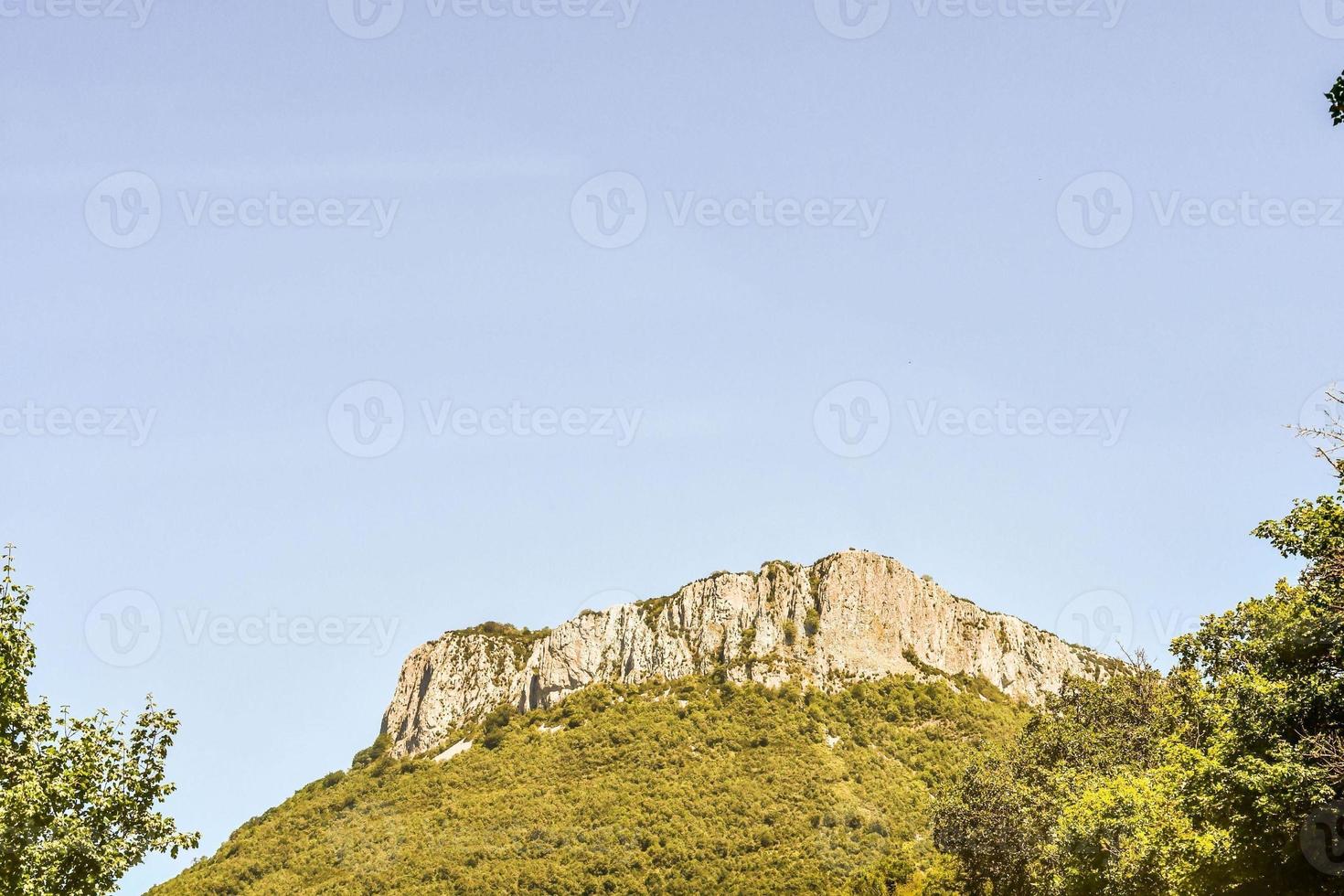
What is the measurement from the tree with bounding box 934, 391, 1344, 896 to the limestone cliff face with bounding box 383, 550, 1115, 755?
3420 inches

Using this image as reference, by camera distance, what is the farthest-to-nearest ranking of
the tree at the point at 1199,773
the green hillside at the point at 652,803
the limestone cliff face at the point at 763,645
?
1. the limestone cliff face at the point at 763,645
2. the green hillside at the point at 652,803
3. the tree at the point at 1199,773

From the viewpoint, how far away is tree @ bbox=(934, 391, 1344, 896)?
30953 mm

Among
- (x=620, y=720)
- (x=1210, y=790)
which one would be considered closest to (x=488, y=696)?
(x=620, y=720)

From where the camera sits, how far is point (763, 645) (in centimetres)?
16012

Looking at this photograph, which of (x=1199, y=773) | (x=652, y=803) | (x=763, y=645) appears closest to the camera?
(x=1199, y=773)

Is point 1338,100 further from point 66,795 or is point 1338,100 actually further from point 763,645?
point 763,645

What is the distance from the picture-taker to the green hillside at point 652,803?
344 feet

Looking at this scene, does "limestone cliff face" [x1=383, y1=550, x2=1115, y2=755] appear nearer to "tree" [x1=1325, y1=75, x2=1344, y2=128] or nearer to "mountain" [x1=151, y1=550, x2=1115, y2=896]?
"mountain" [x1=151, y1=550, x2=1115, y2=896]

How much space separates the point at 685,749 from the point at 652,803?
1695 cm

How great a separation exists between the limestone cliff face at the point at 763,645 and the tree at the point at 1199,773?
8686 centimetres

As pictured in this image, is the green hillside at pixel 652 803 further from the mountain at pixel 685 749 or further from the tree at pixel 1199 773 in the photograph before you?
the tree at pixel 1199 773

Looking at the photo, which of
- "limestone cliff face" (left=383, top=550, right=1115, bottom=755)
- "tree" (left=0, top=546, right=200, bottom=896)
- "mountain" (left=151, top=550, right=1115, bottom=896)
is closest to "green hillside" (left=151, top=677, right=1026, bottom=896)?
"mountain" (left=151, top=550, right=1115, bottom=896)

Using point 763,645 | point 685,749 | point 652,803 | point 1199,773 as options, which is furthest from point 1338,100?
point 763,645

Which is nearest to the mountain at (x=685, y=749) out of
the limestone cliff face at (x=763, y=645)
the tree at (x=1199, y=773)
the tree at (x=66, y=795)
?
the limestone cliff face at (x=763, y=645)
